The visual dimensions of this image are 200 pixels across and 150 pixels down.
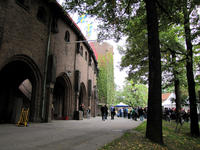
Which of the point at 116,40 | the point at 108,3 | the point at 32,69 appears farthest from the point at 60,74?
the point at 108,3

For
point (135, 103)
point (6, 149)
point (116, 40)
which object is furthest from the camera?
point (135, 103)

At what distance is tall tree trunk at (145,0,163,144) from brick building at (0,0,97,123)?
5.84 m

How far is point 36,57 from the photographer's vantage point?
12641 millimetres

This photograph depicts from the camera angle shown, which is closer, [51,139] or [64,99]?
[51,139]

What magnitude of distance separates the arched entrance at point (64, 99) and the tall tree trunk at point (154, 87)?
11169 mm

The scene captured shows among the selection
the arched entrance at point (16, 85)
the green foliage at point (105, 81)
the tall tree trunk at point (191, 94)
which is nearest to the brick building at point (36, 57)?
the arched entrance at point (16, 85)

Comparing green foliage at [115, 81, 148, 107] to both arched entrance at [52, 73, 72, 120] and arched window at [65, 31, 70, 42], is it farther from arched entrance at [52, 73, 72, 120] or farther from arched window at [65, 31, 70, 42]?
arched window at [65, 31, 70, 42]

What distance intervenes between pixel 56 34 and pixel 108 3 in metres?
7.33

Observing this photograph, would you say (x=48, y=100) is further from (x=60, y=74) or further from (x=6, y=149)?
(x=6, y=149)

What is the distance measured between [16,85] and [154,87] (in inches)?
486

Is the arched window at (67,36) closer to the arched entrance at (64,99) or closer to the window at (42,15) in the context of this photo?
the arched entrance at (64,99)

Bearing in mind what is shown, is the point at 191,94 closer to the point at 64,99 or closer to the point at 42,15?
the point at 42,15

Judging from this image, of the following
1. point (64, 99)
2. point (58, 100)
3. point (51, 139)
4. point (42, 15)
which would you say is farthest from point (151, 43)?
point (58, 100)

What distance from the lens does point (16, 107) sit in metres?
10.3
